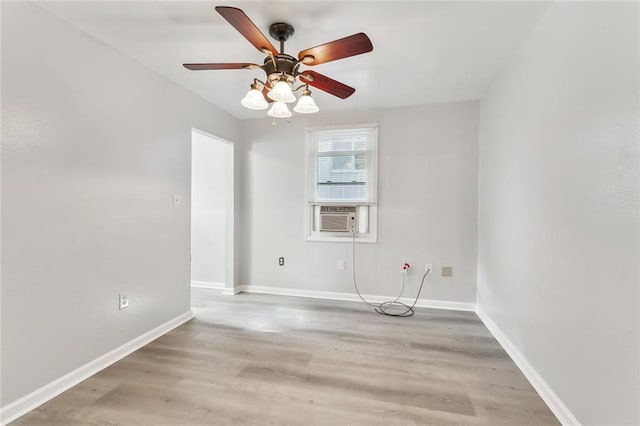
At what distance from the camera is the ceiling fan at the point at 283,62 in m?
1.51

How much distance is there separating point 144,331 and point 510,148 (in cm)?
348

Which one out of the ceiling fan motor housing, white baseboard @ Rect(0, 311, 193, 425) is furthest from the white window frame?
white baseboard @ Rect(0, 311, 193, 425)

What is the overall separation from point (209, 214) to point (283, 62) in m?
2.96

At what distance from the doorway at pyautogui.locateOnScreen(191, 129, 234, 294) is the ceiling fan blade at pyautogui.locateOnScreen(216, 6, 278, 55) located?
2547mm

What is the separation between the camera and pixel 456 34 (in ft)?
6.53

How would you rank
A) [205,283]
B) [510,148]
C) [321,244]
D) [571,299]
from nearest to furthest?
[571,299] < [510,148] < [321,244] < [205,283]

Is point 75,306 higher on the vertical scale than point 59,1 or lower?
lower

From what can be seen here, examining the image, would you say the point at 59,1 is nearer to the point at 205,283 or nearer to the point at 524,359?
the point at 205,283

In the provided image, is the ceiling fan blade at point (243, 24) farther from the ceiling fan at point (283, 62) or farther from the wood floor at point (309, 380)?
the wood floor at point (309, 380)

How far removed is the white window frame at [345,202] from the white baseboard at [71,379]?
6.54 ft

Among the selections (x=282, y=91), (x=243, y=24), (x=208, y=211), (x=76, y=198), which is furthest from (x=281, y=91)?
(x=208, y=211)

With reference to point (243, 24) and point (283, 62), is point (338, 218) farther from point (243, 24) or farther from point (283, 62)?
point (243, 24)

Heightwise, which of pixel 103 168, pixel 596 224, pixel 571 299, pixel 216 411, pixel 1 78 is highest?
pixel 1 78

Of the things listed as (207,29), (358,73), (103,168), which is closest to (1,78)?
(103,168)
